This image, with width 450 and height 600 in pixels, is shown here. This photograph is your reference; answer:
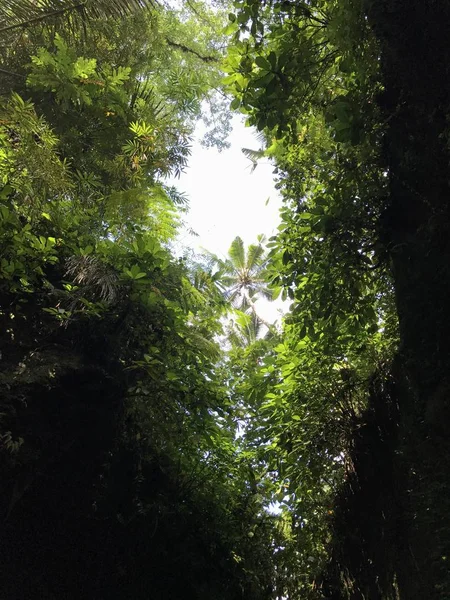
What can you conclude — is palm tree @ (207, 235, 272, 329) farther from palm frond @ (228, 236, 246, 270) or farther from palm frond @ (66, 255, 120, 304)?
palm frond @ (66, 255, 120, 304)

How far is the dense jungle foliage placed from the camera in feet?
9.96

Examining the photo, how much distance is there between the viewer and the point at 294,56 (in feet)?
11.4

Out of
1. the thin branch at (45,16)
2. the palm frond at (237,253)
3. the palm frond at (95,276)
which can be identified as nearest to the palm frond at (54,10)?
the thin branch at (45,16)

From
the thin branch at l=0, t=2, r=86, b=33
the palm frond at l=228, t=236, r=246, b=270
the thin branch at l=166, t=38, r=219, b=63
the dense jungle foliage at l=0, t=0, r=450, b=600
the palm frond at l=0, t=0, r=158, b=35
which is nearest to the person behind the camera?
the dense jungle foliage at l=0, t=0, r=450, b=600

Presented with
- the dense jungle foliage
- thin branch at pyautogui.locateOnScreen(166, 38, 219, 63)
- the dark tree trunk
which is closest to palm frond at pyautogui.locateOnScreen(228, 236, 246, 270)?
thin branch at pyautogui.locateOnScreen(166, 38, 219, 63)

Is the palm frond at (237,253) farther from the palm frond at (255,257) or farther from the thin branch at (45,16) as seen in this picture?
the thin branch at (45,16)

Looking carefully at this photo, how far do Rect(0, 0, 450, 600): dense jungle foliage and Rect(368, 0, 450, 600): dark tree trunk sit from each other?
0.06 ft

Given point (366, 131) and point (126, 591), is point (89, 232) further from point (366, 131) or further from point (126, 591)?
point (126, 591)

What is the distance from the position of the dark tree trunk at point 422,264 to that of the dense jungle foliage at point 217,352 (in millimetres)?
18

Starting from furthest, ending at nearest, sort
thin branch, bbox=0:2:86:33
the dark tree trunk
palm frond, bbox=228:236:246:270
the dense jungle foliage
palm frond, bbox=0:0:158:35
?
1. palm frond, bbox=228:236:246:270
2. thin branch, bbox=0:2:86:33
3. palm frond, bbox=0:0:158:35
4. the dense jungle foliage
5. the dark tree trunk

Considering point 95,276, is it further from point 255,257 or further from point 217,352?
point 255,257

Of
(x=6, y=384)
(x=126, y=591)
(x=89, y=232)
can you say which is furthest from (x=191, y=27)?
(x=126, y=591)

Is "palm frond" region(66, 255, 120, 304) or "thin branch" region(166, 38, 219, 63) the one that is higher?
"thin branch" region(166, 38, 219, 63)

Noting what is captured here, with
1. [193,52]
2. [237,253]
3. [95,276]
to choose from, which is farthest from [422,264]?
[237,253]
